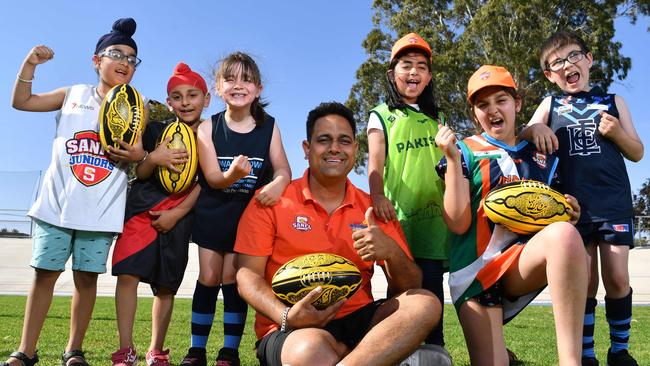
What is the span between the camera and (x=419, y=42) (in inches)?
172

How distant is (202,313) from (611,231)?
322cm

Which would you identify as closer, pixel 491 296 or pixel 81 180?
pixel 491 296

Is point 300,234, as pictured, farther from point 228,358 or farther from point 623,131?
point 623,131

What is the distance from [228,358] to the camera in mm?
3988

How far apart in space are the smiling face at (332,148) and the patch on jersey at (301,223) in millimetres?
301

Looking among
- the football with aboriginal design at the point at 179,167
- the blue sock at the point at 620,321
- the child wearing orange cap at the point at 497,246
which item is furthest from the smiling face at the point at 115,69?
the blue sock at the point at 620,321

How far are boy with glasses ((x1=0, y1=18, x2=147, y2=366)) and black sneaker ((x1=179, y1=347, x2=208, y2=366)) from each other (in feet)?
2.37

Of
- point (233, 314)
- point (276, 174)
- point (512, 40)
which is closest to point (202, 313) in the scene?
point (233, 314)

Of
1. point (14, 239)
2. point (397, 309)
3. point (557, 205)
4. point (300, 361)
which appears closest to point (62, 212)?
point (300, 361)

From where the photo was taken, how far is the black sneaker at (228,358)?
395cm

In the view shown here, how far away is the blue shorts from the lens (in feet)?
12.9

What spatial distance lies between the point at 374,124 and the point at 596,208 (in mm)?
1839

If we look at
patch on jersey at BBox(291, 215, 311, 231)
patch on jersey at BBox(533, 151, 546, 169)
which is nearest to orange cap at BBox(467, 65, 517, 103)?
patch on jersey at BBox(533, 151, 546, 169)

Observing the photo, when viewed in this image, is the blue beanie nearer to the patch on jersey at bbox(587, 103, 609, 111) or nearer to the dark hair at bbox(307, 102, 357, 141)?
the dark hair at bbox(307, 102, 357, 141)
